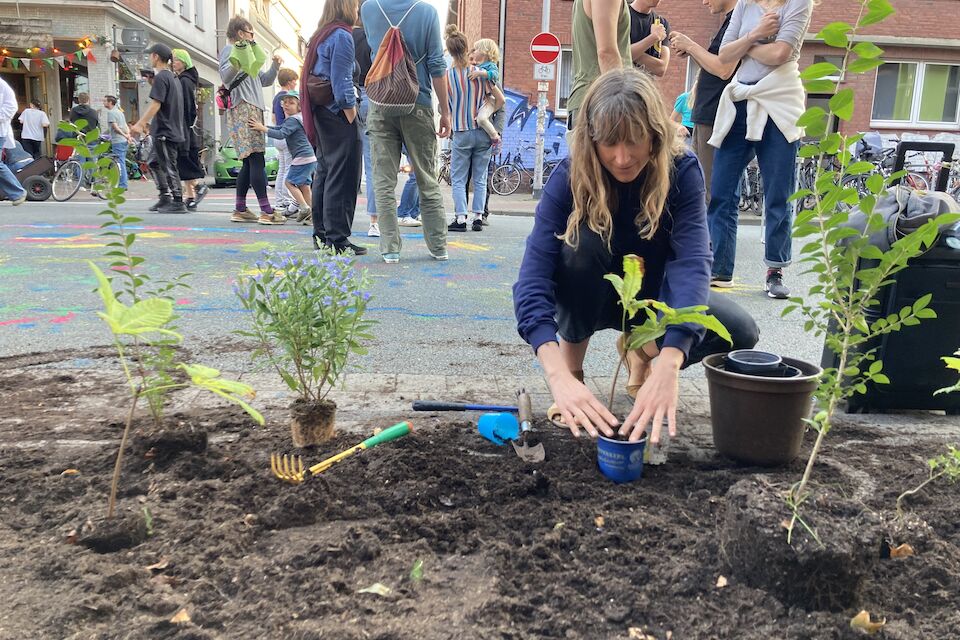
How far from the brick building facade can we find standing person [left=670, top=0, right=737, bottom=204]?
45.7 ft

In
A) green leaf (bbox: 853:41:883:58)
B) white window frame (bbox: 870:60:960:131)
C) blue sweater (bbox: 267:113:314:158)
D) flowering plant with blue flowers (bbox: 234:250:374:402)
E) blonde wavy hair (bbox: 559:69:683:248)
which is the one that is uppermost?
white window frame (bbox: 870:60:960:131)

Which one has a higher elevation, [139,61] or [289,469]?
[139,61]

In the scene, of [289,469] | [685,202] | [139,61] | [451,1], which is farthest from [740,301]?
[451,1]

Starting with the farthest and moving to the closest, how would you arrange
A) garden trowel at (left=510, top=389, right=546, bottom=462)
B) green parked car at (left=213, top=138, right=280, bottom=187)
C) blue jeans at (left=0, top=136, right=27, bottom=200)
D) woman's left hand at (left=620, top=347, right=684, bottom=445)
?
green parked car at (left=213, top=138, right=280, bottom=187)
blue jeans at (left=0, top=136, right=27, bottom=200)
garden trowel at (left=510, top=389, right=546, bottom=462)
woman's left hand at (left=620, top=347, right=684, bottom=445)

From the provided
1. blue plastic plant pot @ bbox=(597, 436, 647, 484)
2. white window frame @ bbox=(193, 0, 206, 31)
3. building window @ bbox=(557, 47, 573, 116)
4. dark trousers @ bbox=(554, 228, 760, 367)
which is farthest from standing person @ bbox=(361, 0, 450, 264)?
white window frame @ bbox=(193, 0, 206, 31)

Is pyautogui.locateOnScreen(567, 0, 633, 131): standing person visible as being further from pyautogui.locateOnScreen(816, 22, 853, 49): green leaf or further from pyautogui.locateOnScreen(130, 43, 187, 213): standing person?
pyautogui.locateOnScreen(130, 43, 187, 213): standing person

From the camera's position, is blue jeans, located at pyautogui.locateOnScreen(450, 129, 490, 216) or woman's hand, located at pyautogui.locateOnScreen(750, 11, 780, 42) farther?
blue jeans, located at pyautogui.locateOnScreen(450, 129, 490, 216)

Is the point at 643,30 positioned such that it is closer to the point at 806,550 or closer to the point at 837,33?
the point at 837,33

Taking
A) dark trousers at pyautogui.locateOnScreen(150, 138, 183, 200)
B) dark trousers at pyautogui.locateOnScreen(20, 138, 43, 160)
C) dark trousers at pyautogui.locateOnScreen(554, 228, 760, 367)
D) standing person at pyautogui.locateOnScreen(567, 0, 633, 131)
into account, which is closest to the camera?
dark trousers at pyautogui.locateOnScreen(554, 228, 760, 367)

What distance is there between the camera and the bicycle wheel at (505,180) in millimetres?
16719

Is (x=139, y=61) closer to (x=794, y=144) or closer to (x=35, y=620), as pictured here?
(x=794, y=144)

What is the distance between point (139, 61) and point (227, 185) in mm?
6643

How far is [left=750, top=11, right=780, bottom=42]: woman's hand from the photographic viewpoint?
452 centimetres

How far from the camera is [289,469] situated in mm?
2090
